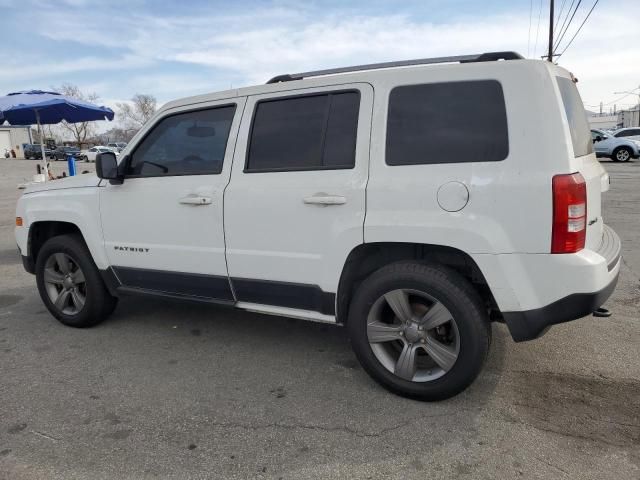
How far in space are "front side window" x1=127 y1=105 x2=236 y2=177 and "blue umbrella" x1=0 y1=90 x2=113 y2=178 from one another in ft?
26.7

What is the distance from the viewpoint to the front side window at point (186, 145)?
3.54m

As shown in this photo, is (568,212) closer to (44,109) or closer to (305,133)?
(305,133)

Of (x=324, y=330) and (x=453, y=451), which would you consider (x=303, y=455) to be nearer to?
(x=453, y=451)

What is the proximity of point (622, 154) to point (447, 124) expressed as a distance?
23999 mm

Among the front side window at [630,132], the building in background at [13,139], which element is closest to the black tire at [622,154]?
the front side window at [630,132]

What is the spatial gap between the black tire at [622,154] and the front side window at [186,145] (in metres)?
23.9

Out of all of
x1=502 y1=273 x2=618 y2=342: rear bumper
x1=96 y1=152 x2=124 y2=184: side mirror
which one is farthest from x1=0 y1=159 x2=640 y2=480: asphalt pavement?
x1=96 y1=152 x2=124 y2=184: side mirror

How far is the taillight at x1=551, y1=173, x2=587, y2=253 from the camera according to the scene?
2.48 m

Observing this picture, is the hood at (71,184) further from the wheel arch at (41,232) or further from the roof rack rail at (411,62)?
the roof rack rail at (411,62)

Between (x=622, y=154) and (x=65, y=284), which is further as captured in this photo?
(x=622, y=154)

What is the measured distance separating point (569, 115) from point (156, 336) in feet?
11.3

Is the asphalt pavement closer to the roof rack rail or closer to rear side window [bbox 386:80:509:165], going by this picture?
rear side window [bbox 386:80:509:165]

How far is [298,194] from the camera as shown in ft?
10.3

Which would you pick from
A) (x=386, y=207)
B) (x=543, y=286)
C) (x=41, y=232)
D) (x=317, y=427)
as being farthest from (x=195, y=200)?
(x=543, y=286)
